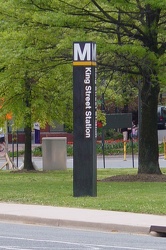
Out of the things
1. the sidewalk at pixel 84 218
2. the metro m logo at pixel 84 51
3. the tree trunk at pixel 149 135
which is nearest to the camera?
the sidewalk at pixel 84 218

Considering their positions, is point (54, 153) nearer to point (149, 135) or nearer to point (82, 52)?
point (149, 135)

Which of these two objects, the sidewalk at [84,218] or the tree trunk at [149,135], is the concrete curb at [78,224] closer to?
the sidewalk at [84,218]

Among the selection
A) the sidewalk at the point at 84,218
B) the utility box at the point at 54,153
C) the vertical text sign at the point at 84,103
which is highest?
the vertical text sign at the point at 84,103

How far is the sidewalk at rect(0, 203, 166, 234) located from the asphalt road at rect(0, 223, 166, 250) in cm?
30

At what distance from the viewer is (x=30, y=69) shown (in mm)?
23438

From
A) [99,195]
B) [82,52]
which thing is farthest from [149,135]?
[82,52]

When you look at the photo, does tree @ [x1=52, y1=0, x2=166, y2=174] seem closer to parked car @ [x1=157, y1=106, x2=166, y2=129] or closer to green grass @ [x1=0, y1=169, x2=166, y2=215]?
green grass @ [x1=0, y1=169, x2=166, y2=215]

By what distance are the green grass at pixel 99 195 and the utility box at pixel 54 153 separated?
8.23 meters

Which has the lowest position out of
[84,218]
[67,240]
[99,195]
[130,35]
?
[67,240]

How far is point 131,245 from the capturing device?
11.9 m

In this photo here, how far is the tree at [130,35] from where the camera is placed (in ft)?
70.6

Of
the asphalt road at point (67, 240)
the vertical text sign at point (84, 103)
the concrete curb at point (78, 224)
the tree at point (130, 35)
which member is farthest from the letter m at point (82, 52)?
the asphalt road at point (67, 240)

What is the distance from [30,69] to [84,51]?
5840 mm

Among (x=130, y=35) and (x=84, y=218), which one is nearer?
(x=84, y=218)
